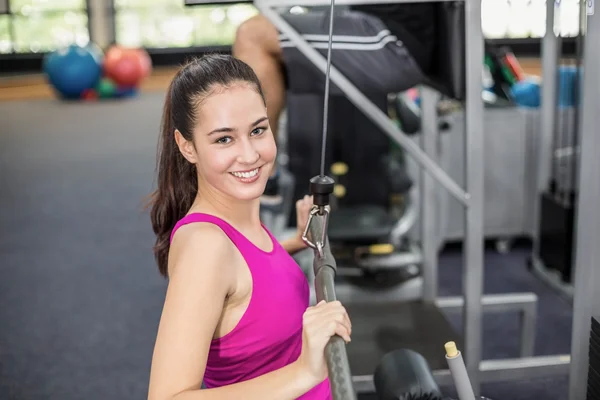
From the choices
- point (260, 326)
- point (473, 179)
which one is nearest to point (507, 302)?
point (473, 179)

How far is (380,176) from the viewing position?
146 inches

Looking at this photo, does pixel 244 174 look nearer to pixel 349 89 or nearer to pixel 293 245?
pixel 293 245

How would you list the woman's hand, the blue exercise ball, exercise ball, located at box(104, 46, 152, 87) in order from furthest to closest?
exercise ball, located at box(104, 46, 152, 87) → the blue exercise ball → the woman's hand

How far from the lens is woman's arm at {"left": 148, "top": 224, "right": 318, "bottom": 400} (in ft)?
3.63

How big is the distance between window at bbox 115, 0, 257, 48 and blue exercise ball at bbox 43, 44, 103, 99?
89.7 inches

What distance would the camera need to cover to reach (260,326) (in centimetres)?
129

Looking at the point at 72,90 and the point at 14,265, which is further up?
the point at 72,90

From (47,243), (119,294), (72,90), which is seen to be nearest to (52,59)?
(72,90)

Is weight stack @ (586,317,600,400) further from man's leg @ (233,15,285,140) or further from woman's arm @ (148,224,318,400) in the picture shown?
man's leg @ (233,15,285,140)

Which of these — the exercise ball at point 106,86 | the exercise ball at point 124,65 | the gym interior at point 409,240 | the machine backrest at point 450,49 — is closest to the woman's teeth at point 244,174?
the gym interior at point 409,240

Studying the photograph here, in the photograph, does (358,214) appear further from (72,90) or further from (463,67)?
(72,90)

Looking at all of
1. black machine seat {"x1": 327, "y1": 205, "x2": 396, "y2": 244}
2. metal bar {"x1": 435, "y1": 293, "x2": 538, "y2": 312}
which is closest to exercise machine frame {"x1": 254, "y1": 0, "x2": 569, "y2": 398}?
metal bar {"x1": 435, "y1": 293, "x2": 538, "y2": 312}

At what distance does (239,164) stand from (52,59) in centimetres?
774

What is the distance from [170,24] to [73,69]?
9.13 feet
